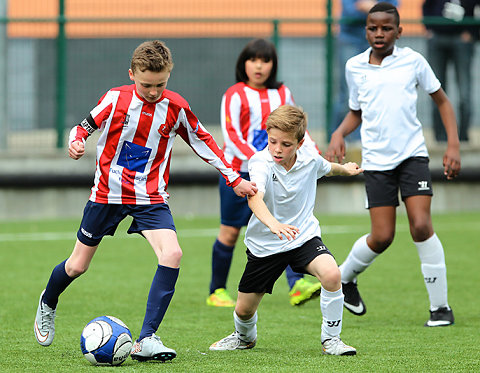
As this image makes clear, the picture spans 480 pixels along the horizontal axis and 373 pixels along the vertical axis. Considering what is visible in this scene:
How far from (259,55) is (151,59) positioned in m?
2.21

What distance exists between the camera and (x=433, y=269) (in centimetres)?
643

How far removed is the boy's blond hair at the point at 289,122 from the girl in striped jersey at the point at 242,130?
6.06ft

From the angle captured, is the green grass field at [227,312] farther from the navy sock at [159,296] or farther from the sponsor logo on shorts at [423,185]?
the sponsor logo on shorts at [423,185]

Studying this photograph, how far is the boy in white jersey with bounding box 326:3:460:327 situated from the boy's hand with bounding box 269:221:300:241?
4.81 feet

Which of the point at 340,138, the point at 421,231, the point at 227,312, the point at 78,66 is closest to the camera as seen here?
the point at 421,231

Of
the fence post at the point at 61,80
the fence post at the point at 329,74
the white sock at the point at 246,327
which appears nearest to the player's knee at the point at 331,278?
the white sock at the point at 246,327

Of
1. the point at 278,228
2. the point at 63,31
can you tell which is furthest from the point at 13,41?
the point at 278,228

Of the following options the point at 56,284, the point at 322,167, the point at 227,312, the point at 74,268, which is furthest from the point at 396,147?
the point at 56,284

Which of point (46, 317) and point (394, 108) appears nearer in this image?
point (46, 317)

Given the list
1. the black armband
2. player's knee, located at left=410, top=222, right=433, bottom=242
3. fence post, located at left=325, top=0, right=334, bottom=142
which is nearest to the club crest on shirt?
the black armband

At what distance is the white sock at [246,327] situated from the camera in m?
5.55

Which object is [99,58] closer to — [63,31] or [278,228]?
[63,31]

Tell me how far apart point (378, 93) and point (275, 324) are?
1.69 meters

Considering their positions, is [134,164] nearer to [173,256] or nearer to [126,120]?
[126,120]
